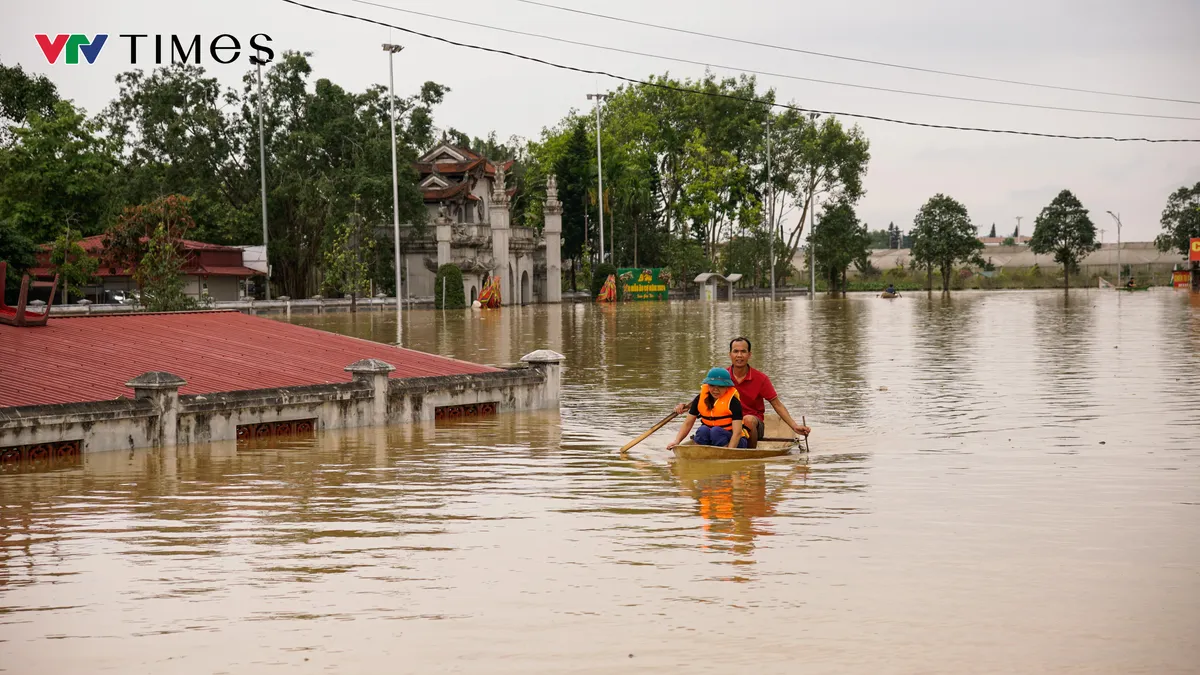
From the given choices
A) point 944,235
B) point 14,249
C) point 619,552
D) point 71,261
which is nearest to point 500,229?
point 71,261

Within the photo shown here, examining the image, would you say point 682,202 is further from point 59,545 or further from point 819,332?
point 59,545

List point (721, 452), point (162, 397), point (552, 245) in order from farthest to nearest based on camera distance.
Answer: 1. point (552, 245)
2. point (162, 397)
3. point (721, 452)

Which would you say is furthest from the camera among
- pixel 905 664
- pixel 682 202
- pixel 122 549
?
pixel 682 202

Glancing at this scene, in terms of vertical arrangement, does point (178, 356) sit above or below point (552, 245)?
below

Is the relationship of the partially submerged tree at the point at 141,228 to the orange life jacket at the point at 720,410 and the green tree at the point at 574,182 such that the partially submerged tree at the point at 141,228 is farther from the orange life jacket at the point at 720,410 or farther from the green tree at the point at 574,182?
the orange life jacket at the point at 720,410

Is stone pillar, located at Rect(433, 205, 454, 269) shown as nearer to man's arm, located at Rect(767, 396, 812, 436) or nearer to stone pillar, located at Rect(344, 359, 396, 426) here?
stone pillar, located at Rect(344, 359, 396, 426)

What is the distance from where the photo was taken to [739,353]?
570 inches

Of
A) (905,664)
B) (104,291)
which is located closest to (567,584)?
(905,664)

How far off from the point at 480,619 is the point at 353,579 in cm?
138

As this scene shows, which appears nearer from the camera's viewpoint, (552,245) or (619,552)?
(619,552)

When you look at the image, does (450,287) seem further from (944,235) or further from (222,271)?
(944,235)

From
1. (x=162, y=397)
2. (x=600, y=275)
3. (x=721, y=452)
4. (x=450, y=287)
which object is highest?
(x=600, y=275)

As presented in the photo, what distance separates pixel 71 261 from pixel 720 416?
176 feet

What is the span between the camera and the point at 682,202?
106m
